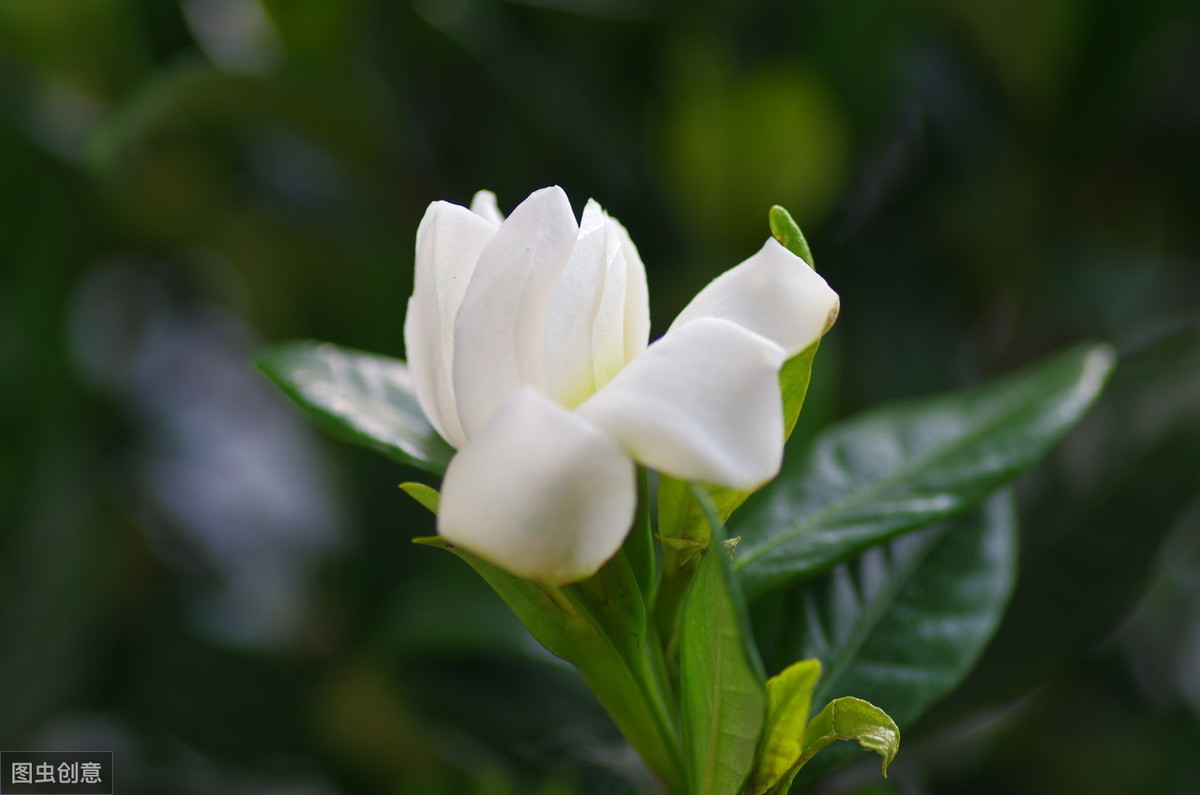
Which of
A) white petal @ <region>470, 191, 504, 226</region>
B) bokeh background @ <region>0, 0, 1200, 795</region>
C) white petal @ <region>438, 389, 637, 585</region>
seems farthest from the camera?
bokeh background @ <region>0, 0, 1200, 795</region>

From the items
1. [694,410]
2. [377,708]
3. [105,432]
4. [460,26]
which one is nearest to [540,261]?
[694,410]

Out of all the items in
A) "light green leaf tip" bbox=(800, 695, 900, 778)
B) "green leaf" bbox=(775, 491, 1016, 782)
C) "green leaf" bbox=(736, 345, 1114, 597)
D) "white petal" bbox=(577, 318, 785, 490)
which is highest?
"white petal" bbox=(577, 318, 785, 490)

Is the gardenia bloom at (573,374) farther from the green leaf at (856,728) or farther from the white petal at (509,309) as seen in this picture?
the green leaf at (856,728)

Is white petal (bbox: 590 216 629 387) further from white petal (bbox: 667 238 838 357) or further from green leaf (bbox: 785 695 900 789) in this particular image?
green leaf (bbox: 785 695 900 789)

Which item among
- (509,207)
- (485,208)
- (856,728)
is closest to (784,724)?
(856,728)

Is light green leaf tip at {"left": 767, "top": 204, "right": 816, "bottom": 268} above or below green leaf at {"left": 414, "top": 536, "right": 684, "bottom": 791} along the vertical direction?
above

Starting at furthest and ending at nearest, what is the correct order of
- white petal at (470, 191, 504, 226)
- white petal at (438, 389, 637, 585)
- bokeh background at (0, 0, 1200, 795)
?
1. bokeh background at (0, 0, 1200, 795)
2. white petal at (470, 191, 504, 226)
3. white petal at (438, 389, 637, 585)

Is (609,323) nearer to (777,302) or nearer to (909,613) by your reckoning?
(777,302)

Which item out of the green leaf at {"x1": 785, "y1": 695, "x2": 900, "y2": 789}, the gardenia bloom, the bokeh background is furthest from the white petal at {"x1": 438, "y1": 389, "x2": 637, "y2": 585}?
the bokeh background
